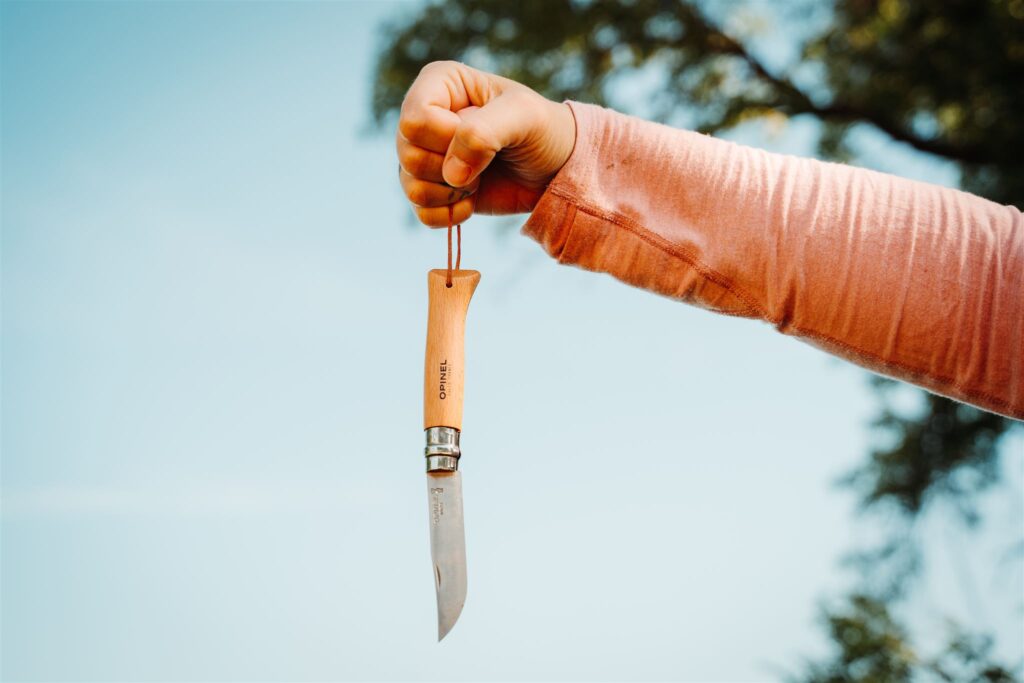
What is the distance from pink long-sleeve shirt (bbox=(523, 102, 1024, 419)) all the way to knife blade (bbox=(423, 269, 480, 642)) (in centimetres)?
16

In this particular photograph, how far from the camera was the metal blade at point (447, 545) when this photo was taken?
46.4 inches

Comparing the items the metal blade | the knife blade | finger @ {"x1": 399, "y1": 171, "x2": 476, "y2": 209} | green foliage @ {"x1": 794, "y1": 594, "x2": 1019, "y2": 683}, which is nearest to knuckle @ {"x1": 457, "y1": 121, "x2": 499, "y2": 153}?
finger @ {"x1": 399, "y1": 171, "x2": 476, "y2": 209}

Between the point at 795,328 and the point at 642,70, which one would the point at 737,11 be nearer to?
the point at 642,70

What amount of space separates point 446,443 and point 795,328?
520 millimetres

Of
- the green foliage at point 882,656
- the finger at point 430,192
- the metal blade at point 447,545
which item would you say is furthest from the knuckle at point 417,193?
the green foliage at point 882,656

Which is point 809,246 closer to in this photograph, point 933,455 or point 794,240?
point 794,240

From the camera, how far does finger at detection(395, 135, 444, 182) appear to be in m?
1.17

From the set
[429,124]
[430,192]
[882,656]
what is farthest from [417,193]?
[882,656]

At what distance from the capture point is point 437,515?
3.95 ft

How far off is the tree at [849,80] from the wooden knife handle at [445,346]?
12.5ft

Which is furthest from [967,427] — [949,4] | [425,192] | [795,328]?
[425,192]

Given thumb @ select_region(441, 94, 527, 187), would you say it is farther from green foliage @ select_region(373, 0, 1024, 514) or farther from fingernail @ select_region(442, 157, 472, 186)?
green foliage @ select_region(373, 0, 1024, 514)

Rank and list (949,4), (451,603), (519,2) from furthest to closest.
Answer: (519,2), (949,4), (451,603)

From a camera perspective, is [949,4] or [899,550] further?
[899,550]
